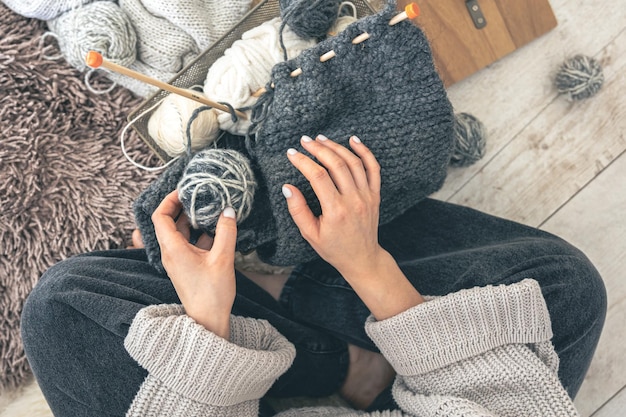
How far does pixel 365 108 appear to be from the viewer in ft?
2.45

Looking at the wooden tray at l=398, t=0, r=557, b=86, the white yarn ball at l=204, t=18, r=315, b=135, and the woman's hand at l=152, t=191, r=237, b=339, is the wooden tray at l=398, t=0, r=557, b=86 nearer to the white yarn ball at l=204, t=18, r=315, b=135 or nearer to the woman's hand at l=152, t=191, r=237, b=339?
the white yarn ball at l=204, t=18, r=315, b=135

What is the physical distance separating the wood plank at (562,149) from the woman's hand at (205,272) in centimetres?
57

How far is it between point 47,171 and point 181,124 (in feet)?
1.05

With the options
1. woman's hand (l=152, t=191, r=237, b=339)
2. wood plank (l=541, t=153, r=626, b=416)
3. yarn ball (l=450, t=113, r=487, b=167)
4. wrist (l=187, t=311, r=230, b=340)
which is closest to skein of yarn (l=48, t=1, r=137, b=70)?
woman's hand (l=152, t=191, r=237, b=339)

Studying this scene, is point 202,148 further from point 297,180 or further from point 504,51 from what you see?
point 504,51

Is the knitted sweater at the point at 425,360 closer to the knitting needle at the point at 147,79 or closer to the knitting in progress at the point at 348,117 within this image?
the knitting in progress at the point at 348,117

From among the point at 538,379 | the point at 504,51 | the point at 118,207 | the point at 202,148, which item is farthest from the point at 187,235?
the point at 504,51

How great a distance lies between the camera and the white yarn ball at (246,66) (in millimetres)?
772

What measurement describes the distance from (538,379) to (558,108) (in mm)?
546

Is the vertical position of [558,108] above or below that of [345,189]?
below

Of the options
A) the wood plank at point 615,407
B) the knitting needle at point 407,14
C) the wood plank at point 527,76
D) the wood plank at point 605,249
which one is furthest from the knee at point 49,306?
the wood plank at point 615,407

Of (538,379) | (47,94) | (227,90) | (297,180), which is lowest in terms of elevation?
(538,379)

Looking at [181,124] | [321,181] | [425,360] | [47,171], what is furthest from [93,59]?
[425,360]

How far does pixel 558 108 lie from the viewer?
98 centimetres
